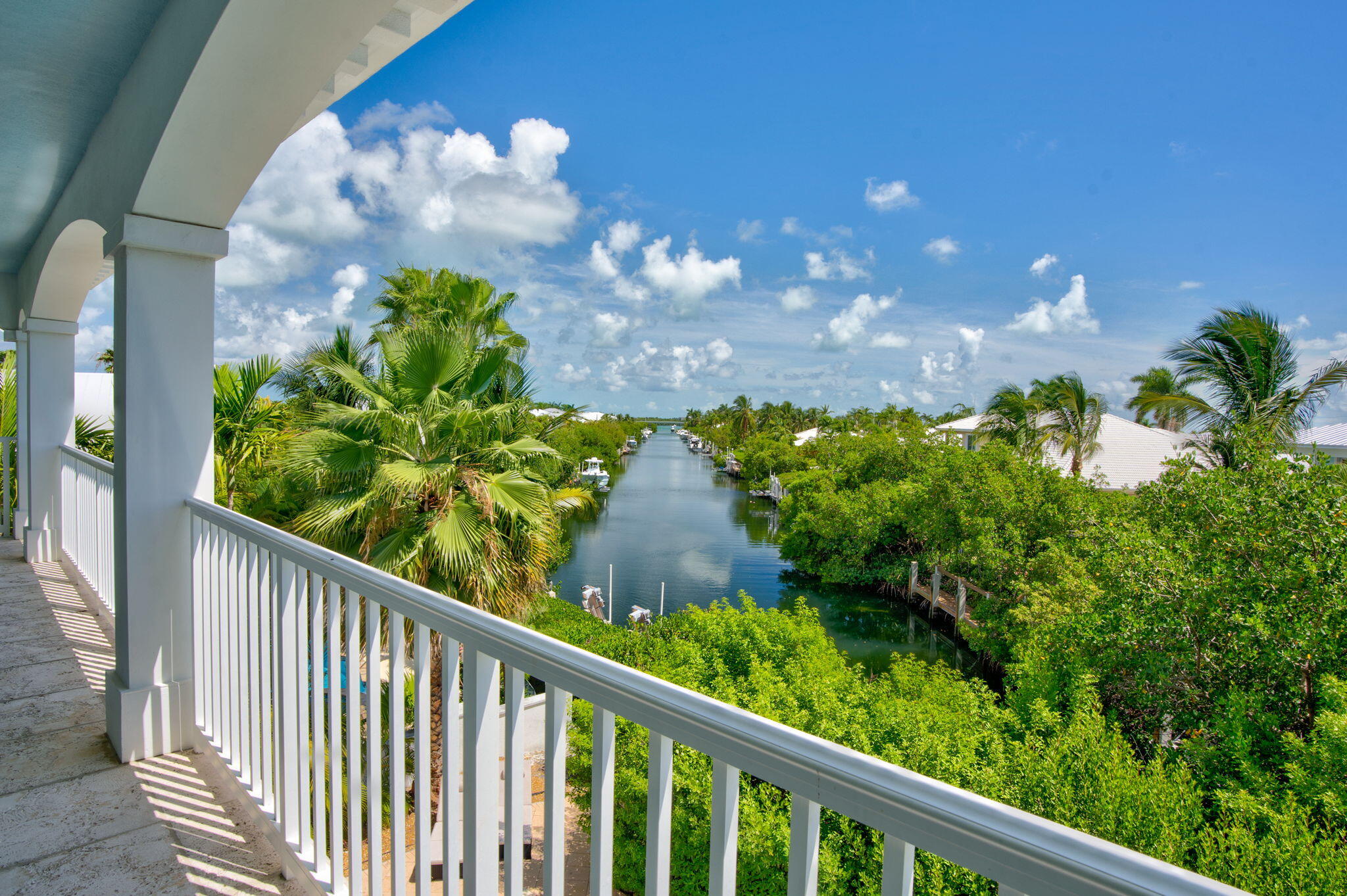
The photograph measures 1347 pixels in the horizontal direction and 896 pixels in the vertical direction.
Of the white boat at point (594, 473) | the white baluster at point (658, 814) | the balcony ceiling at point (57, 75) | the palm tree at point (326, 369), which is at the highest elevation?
the balcony ceiling at point (57, 75)

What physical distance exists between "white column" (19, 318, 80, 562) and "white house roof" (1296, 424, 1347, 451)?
23.7 meters

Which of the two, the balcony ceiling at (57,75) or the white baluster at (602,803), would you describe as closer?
the white baluster at (602,803)

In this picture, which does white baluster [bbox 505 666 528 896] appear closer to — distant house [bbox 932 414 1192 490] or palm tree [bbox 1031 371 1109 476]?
distant house [bbox 932 414 1192 490]

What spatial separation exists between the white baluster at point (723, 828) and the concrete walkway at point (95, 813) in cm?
152

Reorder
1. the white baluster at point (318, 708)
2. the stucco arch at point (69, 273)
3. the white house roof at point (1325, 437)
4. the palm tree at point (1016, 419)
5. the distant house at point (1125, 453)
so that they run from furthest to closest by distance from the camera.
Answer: the palm tree at point (1016, 419) < the distant house at point (1125, 453) < the white house roof at point (1325, 437) < the stucco arch at point (69, 273) < the white baluster at point (318, 708)

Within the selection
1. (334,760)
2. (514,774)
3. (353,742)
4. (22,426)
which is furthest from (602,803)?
(22,426)

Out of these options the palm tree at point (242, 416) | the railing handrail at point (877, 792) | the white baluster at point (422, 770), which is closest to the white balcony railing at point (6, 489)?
the palm tree at point (242, 416)

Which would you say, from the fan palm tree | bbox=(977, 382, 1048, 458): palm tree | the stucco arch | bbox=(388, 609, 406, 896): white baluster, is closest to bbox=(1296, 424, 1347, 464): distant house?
the fan palm tree

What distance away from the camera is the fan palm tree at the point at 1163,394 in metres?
19.0

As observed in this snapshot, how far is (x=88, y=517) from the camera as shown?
409 cm

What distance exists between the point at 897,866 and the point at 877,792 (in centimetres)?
7

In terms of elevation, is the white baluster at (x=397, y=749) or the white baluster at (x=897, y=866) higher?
the white baluster at (x=897, y=866)

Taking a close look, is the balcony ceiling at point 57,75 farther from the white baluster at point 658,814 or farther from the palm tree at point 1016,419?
the palm tree at point 1016,419

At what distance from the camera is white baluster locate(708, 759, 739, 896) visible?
702mm
